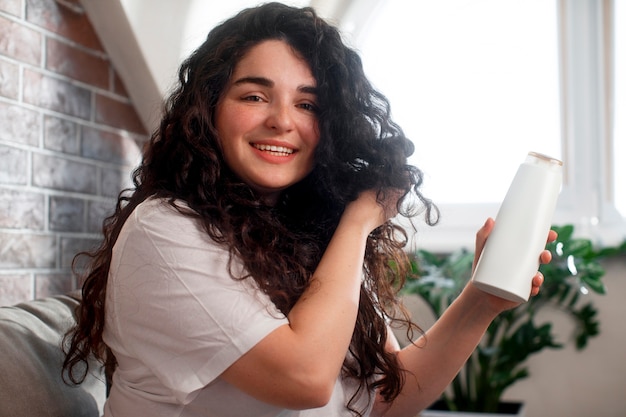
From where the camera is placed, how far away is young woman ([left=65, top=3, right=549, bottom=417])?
958 mm

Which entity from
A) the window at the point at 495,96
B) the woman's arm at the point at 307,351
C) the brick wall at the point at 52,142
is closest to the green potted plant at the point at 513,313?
the window at the point at 495,96

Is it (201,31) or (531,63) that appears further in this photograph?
(531,63)

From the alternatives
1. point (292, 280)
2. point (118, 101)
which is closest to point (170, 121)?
point (292, 280)

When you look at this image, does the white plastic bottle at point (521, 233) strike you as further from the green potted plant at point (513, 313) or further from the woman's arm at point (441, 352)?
the green potted plant at point (513, 313)

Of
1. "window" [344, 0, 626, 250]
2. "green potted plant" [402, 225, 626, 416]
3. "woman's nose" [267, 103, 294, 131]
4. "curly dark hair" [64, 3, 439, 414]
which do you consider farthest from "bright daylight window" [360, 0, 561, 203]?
"woman's nose" [267, 103, 294, 131]

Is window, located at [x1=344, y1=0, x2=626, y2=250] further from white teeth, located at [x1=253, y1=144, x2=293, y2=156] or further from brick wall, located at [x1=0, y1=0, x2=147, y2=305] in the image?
white teeth, located at [x1=253, y1=144, x2=293, y2=156]

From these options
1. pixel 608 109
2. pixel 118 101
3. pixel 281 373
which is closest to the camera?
pixel 281 373

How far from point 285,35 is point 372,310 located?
485mm

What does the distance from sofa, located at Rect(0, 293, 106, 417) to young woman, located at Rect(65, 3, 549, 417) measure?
0.04 m

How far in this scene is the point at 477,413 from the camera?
2.43 m

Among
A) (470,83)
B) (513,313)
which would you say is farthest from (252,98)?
(470,83)

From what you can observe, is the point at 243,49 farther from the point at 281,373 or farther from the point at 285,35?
the point at 281,373

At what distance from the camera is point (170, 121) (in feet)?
4.02

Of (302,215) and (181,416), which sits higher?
(302,215)
